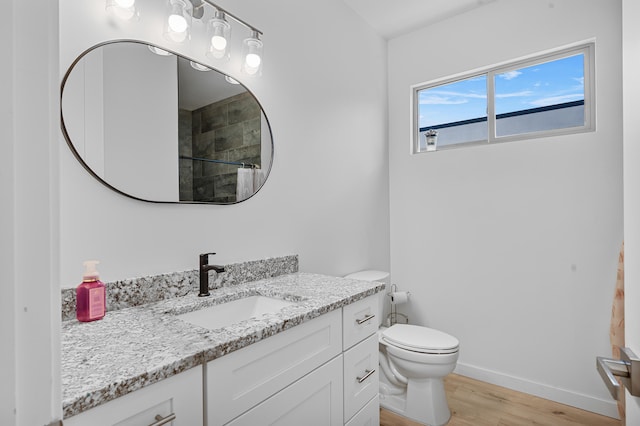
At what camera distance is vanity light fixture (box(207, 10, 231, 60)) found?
5.00 ft

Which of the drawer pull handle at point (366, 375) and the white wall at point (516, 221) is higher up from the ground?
the white wall at point (516, 221)

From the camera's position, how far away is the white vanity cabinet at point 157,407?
681 mm

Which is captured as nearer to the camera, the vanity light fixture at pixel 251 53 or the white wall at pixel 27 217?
the white wall at pixel 27 217

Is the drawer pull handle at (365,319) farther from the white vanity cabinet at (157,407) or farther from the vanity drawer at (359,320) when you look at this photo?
the white vanity cabinet at (157,407)

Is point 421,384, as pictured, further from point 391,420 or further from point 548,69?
point 548,69

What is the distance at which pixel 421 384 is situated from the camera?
6.57 feet

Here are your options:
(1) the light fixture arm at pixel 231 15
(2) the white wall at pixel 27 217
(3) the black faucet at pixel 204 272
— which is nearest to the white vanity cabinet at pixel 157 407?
(2) the white wall at pixel 27 217

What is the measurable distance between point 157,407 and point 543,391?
97.4 inches

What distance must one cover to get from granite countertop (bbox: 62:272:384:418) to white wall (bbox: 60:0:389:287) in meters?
0.21

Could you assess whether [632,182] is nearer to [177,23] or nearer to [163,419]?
[163,419]

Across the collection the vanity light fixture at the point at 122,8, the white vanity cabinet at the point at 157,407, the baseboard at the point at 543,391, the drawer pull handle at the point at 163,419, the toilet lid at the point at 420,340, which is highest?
the vanity light fixture at the point at 122,8

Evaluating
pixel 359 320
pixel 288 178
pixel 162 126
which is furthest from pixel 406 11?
pixel 359 320

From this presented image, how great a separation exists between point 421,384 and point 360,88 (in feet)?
6.84

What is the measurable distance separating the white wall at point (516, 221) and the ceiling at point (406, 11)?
3.2 inches
